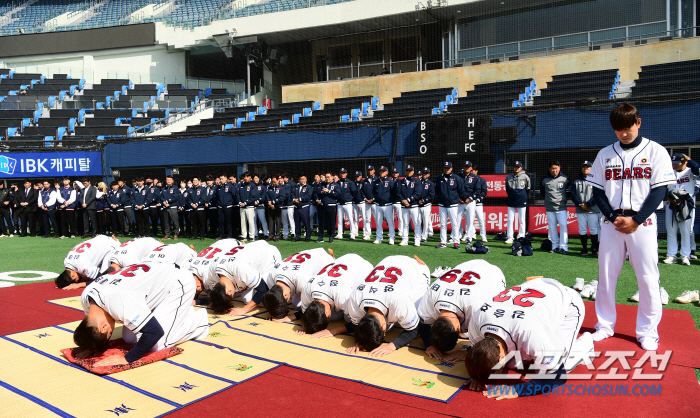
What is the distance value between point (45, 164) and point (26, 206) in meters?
2.78

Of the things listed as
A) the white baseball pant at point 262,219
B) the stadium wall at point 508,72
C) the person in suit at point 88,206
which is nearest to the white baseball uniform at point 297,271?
the white baseball pant at point 262,219

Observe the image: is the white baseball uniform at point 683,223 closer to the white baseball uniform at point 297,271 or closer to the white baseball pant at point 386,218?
the white baseball pant at point 386,218

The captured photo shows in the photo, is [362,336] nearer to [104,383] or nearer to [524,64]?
[104,383]

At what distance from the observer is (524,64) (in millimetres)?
19609

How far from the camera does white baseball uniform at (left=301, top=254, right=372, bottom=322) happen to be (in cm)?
501

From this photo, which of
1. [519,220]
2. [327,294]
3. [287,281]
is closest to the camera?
[327,294]

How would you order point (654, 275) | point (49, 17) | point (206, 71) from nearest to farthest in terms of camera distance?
point (654, 275), point (206, 71), point (49, 17)

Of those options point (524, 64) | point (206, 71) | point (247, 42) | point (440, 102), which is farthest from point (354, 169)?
point (206, 71)

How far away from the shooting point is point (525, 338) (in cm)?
348

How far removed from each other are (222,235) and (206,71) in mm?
22392

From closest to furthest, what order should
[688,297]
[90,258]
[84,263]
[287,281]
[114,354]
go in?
1. [114,354]
2. [287,281]
3. [688,297]
4. [84,263]
5. [90,258]

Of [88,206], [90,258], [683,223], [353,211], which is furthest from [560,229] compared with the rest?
[88,206]

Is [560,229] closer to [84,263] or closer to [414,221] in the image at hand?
[414,221]

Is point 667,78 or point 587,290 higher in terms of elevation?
point 667,78
